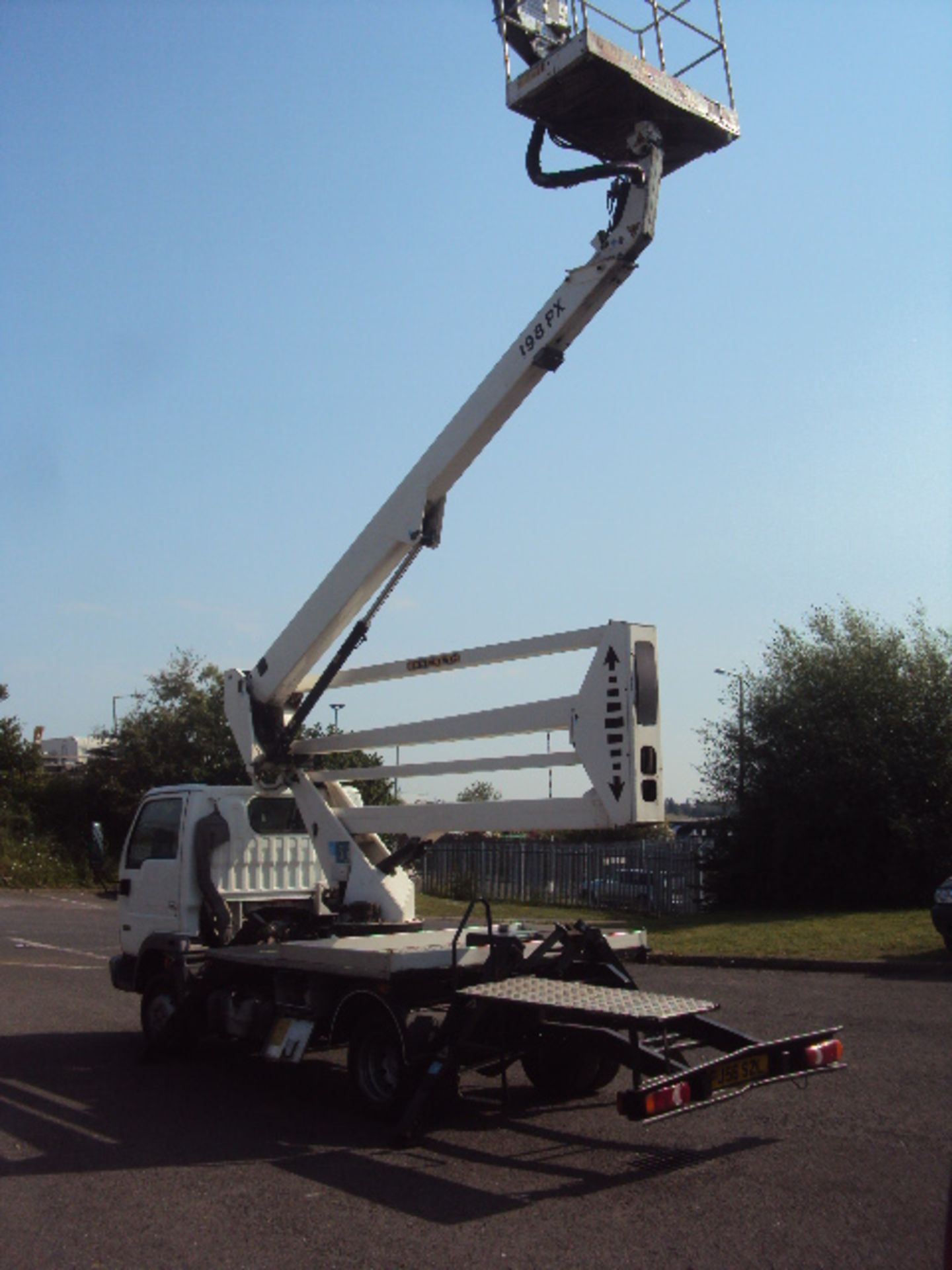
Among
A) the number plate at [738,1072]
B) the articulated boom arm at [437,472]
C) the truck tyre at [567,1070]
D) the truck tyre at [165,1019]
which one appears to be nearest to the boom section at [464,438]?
the articulated boom arm at [437,472]

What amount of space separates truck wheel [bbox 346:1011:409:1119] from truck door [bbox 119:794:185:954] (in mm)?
2842

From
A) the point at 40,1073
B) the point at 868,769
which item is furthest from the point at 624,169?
the point at 868,769

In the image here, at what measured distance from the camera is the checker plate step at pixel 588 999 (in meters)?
6.86

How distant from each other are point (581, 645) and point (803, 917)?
616 inches

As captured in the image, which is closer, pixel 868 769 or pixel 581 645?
pixel 581 645

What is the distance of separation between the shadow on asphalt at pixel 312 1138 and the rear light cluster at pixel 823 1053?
1.80 feet

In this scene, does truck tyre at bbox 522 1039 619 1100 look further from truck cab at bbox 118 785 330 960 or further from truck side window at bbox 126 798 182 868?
truck side window at bbox 126 798 182 868

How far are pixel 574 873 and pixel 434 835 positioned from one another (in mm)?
18472

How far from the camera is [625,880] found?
26172 mm

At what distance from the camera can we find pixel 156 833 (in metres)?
11.2

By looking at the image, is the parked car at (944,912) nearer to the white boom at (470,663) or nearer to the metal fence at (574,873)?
the white boom at (470,663)

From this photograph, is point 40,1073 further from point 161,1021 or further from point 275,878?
point 275,878

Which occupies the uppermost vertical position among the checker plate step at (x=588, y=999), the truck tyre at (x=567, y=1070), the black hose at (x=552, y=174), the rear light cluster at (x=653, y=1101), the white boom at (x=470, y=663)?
the black hose at (x=552, y=174)

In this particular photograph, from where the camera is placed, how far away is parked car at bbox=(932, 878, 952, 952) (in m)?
15.2
